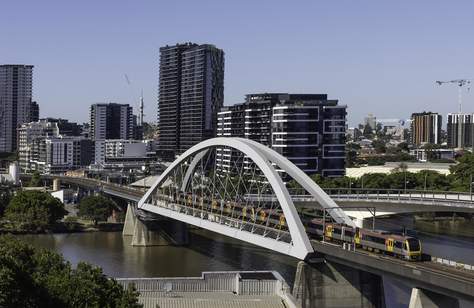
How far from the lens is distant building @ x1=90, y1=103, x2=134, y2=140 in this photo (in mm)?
167625

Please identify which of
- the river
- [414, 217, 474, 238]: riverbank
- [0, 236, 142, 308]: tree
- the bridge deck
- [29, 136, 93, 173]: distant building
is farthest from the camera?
Result: [29, 136, 93, 173]: distant building

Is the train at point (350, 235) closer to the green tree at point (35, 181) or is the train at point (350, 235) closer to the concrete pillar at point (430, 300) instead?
the concrete pillar at point (430, 300)

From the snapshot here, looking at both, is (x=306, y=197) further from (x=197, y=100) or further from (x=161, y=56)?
(x=161, y=56)

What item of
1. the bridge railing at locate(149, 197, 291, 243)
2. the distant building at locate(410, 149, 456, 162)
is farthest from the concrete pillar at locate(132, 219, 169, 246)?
the distant building at locate(410, 149, 456, 162)

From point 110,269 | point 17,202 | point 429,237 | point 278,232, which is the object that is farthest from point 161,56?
point 278,232

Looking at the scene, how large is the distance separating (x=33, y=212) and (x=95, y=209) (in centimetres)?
704

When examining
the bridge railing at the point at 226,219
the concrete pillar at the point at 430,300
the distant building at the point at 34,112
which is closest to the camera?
the concrete pillar at the point at 430,300

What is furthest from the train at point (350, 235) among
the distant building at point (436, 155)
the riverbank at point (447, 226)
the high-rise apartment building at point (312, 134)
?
the distant building at point (436, 155)

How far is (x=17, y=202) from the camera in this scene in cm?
6956

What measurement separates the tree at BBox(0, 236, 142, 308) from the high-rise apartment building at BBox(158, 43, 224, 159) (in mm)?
104951

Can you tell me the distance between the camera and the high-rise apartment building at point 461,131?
187 metres

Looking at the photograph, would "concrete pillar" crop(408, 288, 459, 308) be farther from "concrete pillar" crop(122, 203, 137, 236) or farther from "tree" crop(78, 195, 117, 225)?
"tree" crop(78, 195, 117, 225)

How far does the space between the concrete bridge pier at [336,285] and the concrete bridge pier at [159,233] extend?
2774cm

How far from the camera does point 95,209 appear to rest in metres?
73.1
